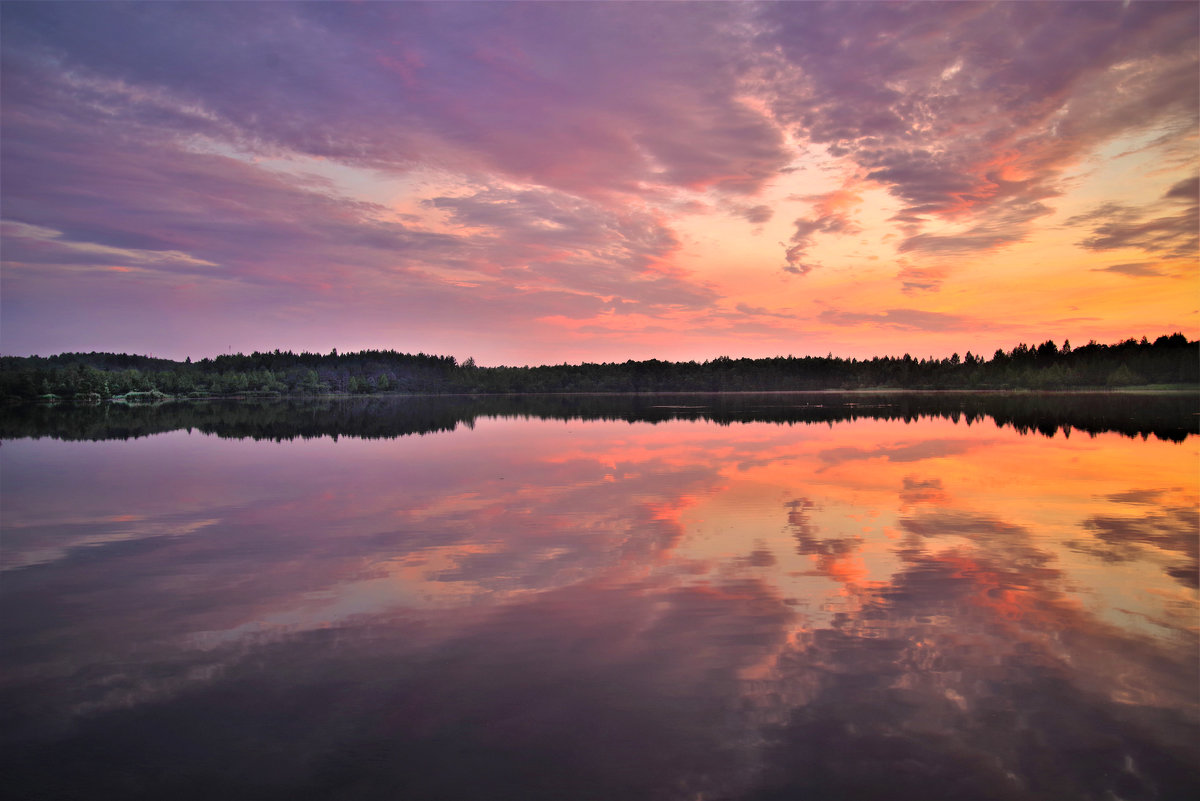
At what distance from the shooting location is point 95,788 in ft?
19.7

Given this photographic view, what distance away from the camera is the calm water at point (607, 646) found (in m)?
6.23

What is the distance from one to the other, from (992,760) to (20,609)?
45.2 ft

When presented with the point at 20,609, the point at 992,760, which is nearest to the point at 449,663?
the point at 992,760

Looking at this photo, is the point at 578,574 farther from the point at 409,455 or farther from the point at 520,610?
the point at 409,455

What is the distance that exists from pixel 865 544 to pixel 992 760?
8.28 meters

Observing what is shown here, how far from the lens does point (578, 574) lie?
12258 millimetres

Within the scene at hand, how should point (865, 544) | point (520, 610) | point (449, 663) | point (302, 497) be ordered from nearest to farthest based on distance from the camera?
point (449, 663) < point (520, 610) < point (865, 544) < point (302, 497)

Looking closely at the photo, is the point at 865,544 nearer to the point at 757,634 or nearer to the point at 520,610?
the point at 757,634

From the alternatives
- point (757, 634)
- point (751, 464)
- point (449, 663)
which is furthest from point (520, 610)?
point (751, 464)

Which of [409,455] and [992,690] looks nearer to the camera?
[992,690]

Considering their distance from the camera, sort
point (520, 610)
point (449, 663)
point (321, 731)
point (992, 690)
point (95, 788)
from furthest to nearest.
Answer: point (520, 610) → point (449, 663) → point (992, 690) → point (321, 731) → point (95, 788)

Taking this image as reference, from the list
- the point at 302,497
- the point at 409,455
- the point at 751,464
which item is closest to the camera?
the point at 302,497

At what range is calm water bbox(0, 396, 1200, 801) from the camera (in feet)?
20.4

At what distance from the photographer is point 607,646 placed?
887cm
